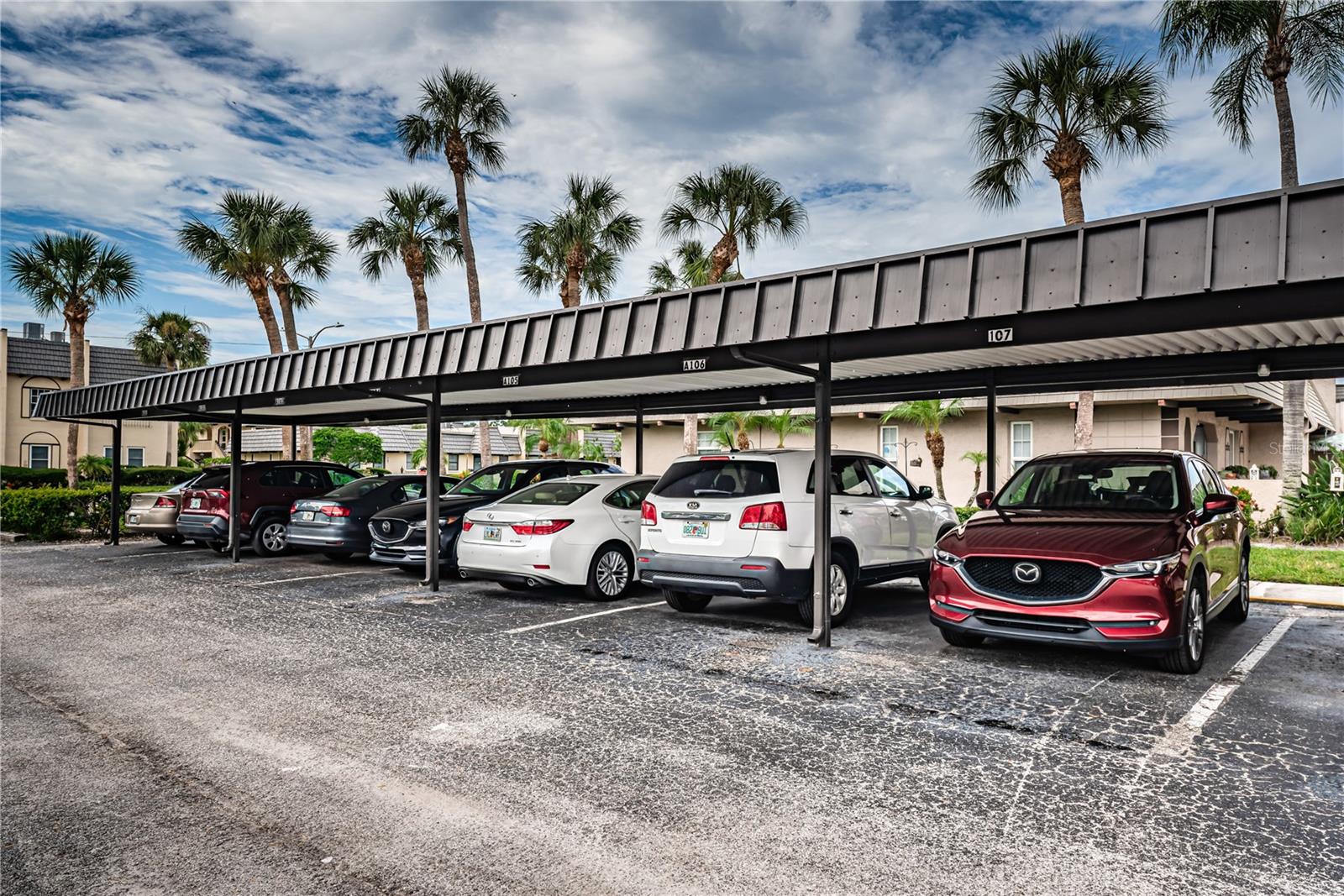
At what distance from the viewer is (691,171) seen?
22.5 m

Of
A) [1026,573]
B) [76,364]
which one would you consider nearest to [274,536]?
[1026,573]

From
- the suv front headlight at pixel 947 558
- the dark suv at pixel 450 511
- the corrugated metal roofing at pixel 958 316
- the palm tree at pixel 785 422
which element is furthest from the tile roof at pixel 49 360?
the suv front headlight at pixel 947 558

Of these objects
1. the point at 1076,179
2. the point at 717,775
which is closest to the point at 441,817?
the point at 717,775

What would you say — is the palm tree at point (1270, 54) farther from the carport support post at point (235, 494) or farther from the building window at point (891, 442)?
the carport support post at point (235, 494)

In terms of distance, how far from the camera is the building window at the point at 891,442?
2345 cm

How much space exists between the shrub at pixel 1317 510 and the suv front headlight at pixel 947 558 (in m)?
12.9

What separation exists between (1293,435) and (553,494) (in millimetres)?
16205

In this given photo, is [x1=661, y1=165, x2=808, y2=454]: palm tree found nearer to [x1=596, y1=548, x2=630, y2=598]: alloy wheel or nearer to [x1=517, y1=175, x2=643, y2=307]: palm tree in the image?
[x1=517, y1=175, x2=643, y2=307]: palm tree

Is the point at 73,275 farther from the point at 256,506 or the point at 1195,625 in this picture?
the point at 1195,625

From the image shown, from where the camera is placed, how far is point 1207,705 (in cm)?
550

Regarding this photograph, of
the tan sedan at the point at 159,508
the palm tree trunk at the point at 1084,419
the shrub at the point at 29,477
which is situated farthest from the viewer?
the shrub at the point at 29,477

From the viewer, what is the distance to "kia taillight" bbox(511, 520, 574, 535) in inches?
365

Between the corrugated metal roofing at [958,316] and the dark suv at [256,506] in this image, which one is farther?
the dark suv at [256,506]

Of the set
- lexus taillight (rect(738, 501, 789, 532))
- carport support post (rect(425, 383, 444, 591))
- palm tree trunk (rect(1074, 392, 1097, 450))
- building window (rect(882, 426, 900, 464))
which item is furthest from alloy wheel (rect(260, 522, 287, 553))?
building window (rect(882, 426, 900, 464))
